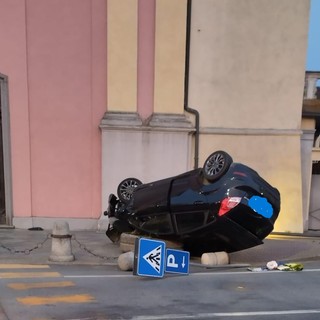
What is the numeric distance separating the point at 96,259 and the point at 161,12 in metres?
7.09

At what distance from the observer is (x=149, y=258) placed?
627 centimetres

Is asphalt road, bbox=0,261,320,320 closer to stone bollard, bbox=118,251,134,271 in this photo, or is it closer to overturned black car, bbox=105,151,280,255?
stone bollard, bbox=118,251,134,271

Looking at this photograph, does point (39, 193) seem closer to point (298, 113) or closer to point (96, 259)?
point (96, 259)

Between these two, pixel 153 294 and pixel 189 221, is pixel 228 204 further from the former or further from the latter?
pixel 153 294

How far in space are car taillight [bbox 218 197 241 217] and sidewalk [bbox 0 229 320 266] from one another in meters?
1.43

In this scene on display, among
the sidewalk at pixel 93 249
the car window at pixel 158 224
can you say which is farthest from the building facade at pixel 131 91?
the car window at pixel 158 224

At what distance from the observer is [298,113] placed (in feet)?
39.2

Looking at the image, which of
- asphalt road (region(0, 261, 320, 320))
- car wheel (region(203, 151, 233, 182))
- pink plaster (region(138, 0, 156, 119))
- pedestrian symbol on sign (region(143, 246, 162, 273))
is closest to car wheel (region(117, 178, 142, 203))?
asphalt road (region(0, 261, 320, 320))

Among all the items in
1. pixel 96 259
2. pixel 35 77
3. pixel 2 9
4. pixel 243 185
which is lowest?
pixel 96 259

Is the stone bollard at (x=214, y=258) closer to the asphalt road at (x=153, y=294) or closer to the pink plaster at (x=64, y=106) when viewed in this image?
the asphalt road at (x=153, y=294)

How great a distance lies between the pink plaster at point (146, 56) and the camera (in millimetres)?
11219

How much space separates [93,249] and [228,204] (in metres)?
3.38

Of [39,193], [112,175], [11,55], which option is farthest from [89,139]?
[11,55]

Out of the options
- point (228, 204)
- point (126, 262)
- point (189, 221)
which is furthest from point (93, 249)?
point (228, 204)
